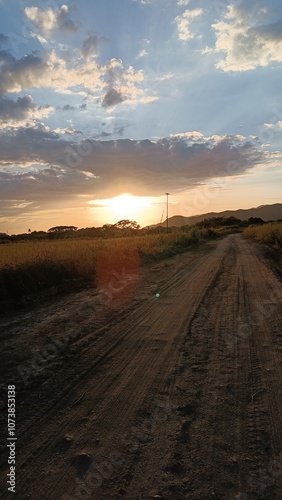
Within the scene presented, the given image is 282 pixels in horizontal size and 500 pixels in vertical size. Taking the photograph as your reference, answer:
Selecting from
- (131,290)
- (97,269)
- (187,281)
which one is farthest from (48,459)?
(97,269)

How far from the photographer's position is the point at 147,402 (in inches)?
156

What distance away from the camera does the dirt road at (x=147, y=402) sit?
109 inches

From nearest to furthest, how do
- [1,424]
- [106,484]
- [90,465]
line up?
[106,484] → [90,465] → [1,424]

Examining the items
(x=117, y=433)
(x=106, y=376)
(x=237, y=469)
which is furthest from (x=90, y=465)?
(x=106, y=376)

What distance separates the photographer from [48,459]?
3.06 meters

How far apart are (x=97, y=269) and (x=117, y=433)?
11036 millimetres

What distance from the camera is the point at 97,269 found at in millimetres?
14289

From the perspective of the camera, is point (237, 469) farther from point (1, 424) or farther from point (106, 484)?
point (1, 424)

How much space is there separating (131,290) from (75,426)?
7408mm

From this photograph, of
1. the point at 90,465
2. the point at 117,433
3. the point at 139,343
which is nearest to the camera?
the point at 90,465

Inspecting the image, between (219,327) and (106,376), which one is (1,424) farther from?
(219,327)

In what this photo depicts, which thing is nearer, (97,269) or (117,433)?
(117,433)

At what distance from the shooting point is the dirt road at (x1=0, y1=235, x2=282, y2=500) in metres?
2.78

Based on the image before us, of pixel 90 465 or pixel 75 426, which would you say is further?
pixel 75 426
